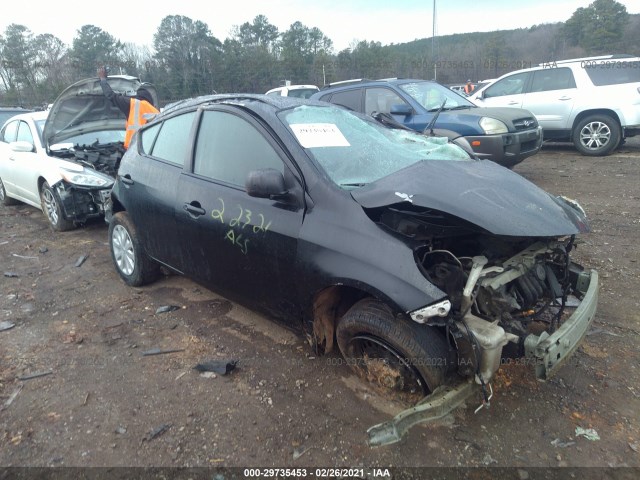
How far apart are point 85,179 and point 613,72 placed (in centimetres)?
977

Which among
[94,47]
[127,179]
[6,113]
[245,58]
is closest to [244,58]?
[245,58]

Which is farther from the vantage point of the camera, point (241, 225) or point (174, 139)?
point (174, 139)

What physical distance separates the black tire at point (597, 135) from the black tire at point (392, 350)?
8.86m

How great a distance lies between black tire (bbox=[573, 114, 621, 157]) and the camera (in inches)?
354

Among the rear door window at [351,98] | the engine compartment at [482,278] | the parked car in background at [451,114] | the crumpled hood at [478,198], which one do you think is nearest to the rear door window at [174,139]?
the crumpled hood at [478,198]

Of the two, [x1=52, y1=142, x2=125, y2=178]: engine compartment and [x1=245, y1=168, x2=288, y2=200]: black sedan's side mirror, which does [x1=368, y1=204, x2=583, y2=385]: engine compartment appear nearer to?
[x1=245, y1=168, x2=288, y2=200]: black sedan's side mirror

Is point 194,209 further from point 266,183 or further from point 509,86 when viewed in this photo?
point 509,86

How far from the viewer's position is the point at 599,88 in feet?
29.2

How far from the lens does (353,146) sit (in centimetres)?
309

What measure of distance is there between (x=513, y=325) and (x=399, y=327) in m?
0.61

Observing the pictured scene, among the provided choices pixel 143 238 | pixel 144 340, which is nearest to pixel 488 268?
pixel 144 340

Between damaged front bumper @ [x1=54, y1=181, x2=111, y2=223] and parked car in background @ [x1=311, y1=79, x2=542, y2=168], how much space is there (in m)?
3.53

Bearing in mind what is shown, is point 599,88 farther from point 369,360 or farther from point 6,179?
point 6,179

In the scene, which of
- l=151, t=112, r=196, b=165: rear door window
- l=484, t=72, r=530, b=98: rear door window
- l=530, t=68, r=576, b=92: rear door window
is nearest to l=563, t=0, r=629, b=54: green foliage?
l=484, t=72, r=530, b=98: rear door window
